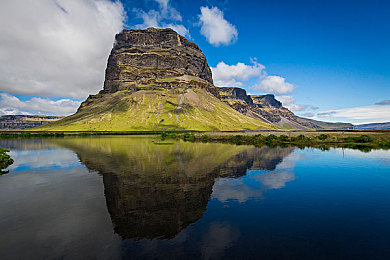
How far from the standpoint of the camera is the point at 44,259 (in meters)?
13.9

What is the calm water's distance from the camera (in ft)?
49.1

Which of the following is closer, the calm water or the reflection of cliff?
the calm water

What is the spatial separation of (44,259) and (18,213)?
11229 millimetres

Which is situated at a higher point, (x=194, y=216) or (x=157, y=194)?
(x=157, y=194)

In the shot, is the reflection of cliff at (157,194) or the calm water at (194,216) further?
the reflection of cliff at (157,194)

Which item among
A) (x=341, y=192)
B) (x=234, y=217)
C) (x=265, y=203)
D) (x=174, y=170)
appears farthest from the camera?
(x=174, y=170)

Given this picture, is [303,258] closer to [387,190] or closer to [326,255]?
[326,255]

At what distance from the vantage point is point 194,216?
66.9 feet

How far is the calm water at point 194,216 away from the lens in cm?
1497

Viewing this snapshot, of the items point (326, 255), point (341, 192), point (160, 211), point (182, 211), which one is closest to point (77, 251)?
point (160, 211)

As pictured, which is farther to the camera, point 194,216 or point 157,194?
point 157,194

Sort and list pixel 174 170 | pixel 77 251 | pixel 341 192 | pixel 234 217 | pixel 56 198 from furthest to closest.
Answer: pixel 174 170 → pixel 341 192 → pixel 56 198 → pixel 234 217 → pixel 77 251

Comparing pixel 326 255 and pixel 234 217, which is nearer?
pixel 326 255

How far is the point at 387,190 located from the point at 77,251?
129ft
